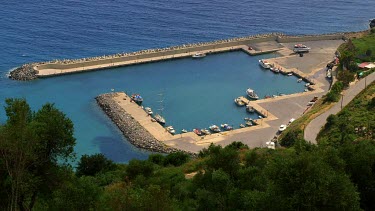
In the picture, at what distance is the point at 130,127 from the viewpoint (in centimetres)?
7194

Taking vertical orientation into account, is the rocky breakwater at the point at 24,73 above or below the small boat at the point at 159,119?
above

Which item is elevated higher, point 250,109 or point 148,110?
point 148,110

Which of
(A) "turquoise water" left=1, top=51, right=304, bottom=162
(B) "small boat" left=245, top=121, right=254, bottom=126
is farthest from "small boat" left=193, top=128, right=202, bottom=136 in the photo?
(B) "small boat" left=245, top=121, right=254, bottom=126

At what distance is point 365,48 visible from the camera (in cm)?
9469

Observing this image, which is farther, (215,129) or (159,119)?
(159,119)

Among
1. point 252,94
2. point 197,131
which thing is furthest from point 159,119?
point 252,94

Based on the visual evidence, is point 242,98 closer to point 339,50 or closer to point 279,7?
point 339,50

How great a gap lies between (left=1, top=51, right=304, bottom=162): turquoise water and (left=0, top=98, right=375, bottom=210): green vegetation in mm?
28519

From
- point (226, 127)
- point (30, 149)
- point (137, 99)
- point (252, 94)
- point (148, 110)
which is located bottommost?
point (226, 127)

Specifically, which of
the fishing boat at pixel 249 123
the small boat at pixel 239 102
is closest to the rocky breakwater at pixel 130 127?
the fishing boat at pixel 249 123

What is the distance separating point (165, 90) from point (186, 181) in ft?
135

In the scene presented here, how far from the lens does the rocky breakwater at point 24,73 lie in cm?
8581

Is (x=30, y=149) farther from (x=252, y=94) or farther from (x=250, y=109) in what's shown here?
(x=252, y=94)

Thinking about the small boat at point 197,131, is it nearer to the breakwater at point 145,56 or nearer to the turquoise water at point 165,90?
the turquoise water at point 165,90
